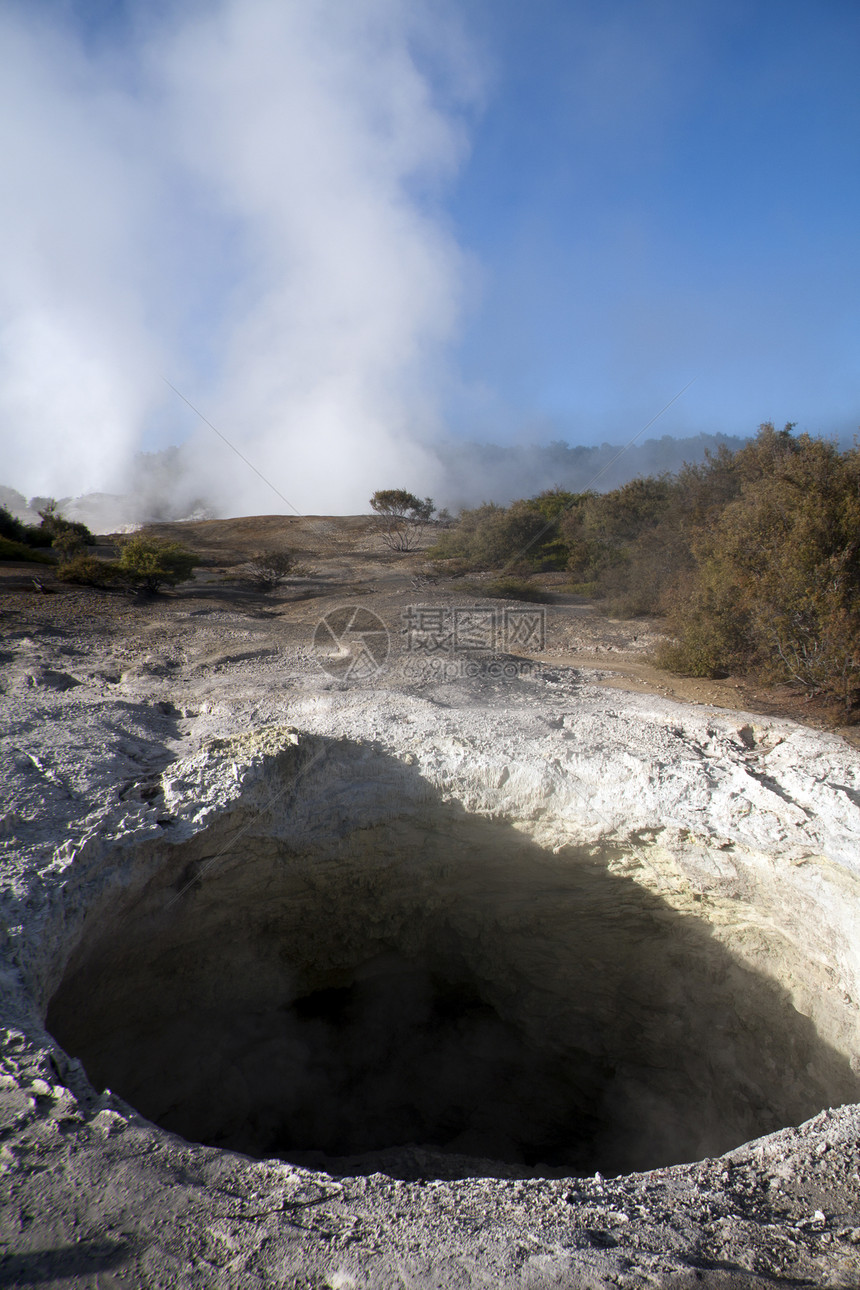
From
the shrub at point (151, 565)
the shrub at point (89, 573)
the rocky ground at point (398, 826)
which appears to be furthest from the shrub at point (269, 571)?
the rocky ground at point (398, 826)

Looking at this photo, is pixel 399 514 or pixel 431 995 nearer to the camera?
pixel 431 995

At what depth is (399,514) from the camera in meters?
30.3

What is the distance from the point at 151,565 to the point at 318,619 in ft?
11.9

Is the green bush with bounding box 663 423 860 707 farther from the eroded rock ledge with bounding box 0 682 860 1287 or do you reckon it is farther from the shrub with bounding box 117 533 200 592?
the shrub with bounding box 117 533 200 592

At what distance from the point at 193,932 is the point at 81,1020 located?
891 mm

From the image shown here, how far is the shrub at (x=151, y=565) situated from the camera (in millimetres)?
11344

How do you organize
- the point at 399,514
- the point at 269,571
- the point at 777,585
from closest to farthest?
1. the point at 777,585
2. the point at 269,571
3. the point at 399,514

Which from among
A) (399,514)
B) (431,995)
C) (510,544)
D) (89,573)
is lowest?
(431,995)

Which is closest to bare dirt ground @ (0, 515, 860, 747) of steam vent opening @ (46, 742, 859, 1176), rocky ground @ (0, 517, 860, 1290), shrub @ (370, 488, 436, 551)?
rocky ground @ (0, 517, 860, 1290)

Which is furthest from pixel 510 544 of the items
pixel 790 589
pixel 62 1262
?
pixel 62 1262

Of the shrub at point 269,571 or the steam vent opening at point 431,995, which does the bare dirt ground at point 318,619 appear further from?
the steam vent opening at point 431,995

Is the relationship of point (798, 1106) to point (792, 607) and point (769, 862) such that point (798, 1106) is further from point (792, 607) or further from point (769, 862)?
point (792, 607)

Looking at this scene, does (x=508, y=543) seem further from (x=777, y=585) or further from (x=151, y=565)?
(x=777, y=585)

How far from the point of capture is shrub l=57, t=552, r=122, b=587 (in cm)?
1116
